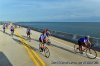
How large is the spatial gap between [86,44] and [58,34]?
2028 cm

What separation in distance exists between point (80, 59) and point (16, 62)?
4348 millimetres

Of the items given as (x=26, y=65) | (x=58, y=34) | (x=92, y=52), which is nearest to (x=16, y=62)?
(x=26, y=65)

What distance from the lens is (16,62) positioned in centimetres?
1875

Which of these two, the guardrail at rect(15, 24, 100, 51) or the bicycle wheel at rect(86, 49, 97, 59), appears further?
the guardrail at rect(15, 24, 100, 51)

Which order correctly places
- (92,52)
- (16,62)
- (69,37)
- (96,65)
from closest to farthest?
(96,65), (16,62), (92,52), (69,37)

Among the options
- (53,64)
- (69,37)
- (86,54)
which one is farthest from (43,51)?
(69,37)

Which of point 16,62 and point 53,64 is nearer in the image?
point 53,64

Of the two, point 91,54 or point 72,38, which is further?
→ point 72,38

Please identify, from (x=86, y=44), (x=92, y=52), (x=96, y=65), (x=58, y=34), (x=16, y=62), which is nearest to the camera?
(x=96, y=65)

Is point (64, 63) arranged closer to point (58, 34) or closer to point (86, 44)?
point (86, 44)

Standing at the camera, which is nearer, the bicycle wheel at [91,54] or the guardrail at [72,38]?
the bicycle wheel at [91,54]

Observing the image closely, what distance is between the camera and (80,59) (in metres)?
19.4

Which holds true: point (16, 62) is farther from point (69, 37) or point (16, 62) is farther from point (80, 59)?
point (69, 37)

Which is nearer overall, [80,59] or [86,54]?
[80,59]
